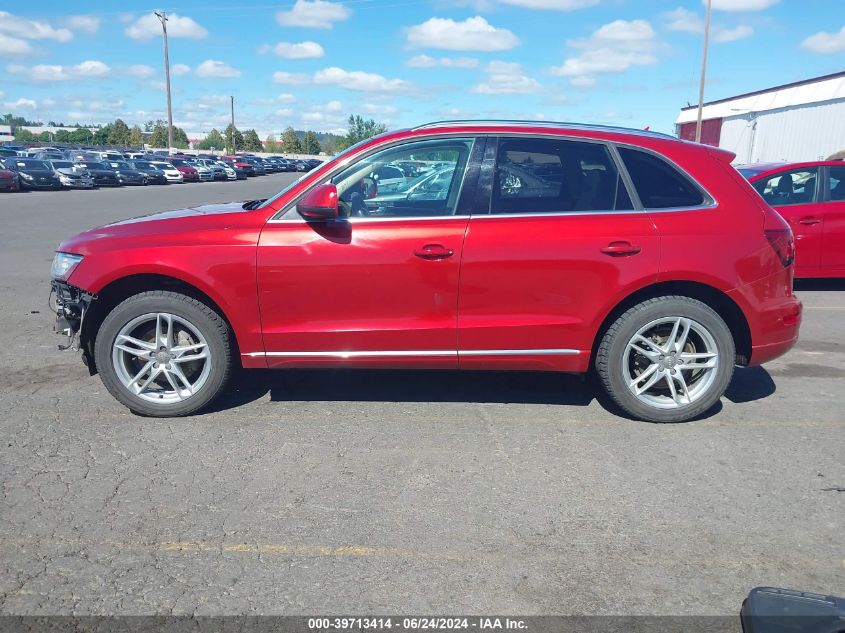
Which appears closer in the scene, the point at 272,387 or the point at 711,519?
the point at 711,519

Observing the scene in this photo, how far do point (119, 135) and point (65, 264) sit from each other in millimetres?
145235

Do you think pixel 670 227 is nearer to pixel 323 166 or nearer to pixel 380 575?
pixel 323 166

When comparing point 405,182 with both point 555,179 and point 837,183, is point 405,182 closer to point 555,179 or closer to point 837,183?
point 555,179

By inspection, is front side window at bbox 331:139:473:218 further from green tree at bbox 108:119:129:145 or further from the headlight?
green tree at bbox 108:119:129:145

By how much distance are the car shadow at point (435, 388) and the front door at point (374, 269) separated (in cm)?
63

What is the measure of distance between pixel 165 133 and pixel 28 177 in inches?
4260

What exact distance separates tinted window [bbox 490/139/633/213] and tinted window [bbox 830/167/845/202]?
5.61 m

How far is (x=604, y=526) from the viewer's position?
3.43 meters

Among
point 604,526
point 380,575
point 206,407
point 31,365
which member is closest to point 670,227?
point 604,526

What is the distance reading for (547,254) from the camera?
→ 4465 mm

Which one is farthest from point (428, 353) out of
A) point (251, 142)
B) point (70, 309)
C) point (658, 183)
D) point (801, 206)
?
point (251, 142)

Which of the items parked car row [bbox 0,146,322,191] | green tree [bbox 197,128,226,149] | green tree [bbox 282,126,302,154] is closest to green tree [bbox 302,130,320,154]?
green tree [bbox 282,126,302,154]

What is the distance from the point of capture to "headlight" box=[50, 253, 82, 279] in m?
4.66

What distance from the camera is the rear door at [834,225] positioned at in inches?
343
